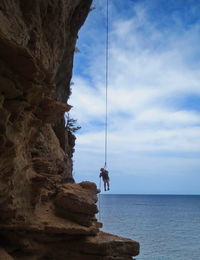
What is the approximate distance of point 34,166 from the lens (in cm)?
1241

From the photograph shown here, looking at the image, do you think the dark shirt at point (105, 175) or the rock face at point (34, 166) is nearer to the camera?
the rock face at point (34, 166)

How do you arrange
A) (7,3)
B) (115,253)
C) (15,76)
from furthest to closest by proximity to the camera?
1. (115,253)
2. (15,76)
3. (7,3)

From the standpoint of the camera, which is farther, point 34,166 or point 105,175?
point 105,175

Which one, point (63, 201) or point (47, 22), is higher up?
point (47, 22)

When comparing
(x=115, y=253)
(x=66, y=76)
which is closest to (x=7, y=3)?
(x=115, y=253)

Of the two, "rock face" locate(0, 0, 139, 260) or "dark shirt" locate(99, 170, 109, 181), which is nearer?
"rock face" locate(0, 0, 139, 260)

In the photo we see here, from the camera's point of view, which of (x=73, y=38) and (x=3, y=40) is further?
(x=73, y=38)

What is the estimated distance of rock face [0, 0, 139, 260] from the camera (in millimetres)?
8094

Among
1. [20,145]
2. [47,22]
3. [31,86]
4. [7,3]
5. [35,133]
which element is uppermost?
[47,22]

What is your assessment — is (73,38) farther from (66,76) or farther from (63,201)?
(63,201)

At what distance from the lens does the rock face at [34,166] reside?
26.6 feet

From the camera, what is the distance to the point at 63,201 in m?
12.0

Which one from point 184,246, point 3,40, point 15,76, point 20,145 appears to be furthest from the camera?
point 184,246

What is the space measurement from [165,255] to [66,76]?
2709 centimetres
